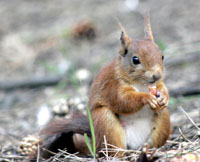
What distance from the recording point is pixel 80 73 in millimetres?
4812

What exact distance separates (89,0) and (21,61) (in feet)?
8.87

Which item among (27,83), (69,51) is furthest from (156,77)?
(69,51)

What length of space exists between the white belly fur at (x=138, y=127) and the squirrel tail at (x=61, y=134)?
1.03 ft

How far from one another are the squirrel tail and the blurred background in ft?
1.60

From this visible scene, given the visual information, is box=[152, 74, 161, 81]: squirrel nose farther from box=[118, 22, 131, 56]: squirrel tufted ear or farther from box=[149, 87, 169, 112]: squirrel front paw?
box=[118, 22, 131, 56]: squirrel tufted ear

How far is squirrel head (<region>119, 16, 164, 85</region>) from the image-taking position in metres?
2.31

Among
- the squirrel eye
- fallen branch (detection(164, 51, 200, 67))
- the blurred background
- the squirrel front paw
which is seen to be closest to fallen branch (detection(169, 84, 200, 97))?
the blurred background

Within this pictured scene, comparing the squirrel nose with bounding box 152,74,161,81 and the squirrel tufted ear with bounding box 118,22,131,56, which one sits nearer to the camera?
the squirrel nose with bounding box 152,74,161,81

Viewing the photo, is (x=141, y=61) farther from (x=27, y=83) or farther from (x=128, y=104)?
(x=27, y=83)

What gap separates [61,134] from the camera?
8.61ft

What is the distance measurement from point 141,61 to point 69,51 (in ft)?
11.9

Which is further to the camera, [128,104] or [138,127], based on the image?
[138,127]

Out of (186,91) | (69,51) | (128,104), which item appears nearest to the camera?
(128,104)

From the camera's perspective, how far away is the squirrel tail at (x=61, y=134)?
8.60 ft
